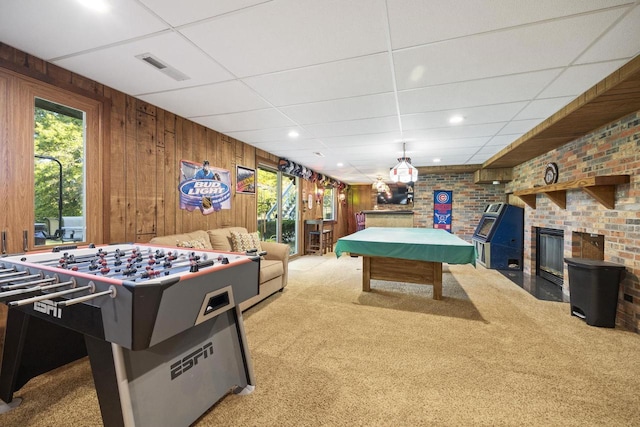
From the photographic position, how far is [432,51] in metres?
1.99

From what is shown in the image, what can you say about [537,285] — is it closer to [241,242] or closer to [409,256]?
[409,256]

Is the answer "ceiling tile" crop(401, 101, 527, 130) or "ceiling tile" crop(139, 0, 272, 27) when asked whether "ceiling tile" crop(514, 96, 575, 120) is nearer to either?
"ceiling tile" crop(401, 101, 527, 130)

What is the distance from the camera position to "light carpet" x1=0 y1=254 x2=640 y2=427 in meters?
1.63

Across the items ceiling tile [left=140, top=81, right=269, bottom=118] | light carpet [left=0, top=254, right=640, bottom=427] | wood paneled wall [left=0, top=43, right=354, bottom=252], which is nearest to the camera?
light carpet [left=0, top=254, right=640, bottom=427]

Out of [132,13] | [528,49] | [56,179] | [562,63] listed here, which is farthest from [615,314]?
[56,179]

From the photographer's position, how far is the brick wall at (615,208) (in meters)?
2.69

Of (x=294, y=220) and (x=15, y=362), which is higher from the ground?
(x=294, y=220)

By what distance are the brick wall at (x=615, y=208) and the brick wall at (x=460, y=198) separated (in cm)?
297

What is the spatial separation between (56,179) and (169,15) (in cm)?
185

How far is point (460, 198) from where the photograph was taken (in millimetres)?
7461

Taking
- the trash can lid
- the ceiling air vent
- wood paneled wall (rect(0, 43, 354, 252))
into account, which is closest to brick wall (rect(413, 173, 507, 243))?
the trash can lid

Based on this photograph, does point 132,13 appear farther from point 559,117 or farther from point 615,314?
point 615,314

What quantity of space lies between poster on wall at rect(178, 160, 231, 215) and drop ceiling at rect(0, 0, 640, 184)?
72 cm

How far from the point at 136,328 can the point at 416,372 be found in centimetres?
191
